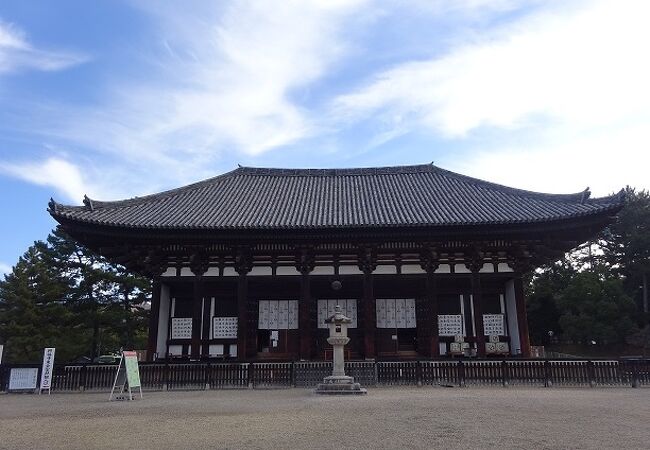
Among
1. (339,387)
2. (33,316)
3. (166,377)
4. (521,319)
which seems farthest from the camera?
(33,316)

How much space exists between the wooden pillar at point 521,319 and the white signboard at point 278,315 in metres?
8.42

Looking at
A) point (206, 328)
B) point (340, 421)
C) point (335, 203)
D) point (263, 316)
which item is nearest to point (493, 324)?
point (335, 203)

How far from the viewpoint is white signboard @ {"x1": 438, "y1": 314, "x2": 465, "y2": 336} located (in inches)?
714

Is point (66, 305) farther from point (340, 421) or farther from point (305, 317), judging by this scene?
point (340, 421)

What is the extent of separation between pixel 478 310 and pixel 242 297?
339 inches

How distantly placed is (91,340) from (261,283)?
22.1 metres

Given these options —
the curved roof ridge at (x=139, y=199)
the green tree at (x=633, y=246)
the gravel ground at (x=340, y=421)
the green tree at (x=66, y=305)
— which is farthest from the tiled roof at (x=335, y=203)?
the green tree at (x=633, y=246)

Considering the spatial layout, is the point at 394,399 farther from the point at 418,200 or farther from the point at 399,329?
the point at 418,200

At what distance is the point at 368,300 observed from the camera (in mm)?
17375

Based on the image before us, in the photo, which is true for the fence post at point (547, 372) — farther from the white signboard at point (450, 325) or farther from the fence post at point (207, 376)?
the fence post at point (207, 376)

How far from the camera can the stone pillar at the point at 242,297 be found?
17125mm

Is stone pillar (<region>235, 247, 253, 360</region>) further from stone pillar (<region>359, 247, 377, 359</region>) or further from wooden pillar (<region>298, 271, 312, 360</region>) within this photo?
stone pillar (<region>359, 247, 377, 359</region>)

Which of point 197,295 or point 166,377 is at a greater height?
point 197,295

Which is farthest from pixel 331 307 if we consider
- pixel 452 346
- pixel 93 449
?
pixel 93 449
